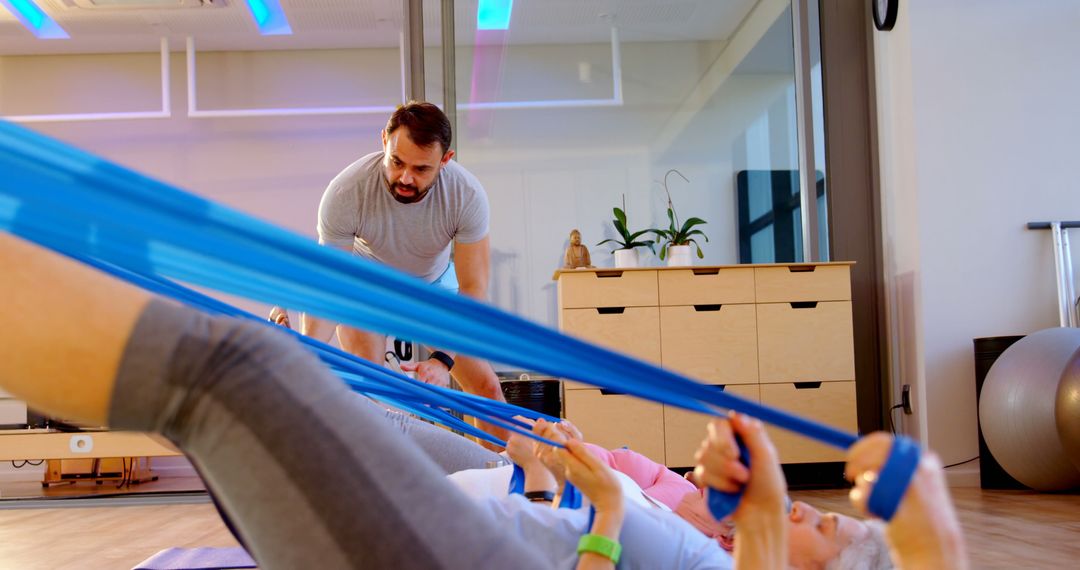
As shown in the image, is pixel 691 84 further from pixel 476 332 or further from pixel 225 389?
pixel 225 389

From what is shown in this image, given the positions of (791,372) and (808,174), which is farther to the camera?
(808,174)

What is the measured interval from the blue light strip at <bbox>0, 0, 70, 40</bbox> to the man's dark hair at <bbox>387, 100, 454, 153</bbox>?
3.43m

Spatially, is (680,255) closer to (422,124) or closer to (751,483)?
(422,124)

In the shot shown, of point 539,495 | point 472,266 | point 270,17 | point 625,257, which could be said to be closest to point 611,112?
point 625,257

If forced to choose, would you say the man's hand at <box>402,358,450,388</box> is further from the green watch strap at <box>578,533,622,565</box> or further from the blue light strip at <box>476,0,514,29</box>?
the blue light strip at <box>476,0,514,29</box>

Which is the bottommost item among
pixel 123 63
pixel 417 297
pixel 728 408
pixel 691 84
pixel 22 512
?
pixel 22 512

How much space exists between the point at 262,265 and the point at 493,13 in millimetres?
4297

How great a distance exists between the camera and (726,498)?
2.57 ft

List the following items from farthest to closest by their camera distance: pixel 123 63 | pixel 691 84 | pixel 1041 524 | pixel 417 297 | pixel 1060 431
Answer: pixel 123 63 < pixel 691 84 < pixel 1060 431 < pixel 1041 524 < pixel 417 297

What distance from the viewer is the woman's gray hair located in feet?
3.86

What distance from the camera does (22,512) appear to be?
4.21 metres

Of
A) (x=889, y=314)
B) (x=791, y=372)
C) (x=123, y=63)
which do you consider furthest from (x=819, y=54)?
(x=123, y=63)

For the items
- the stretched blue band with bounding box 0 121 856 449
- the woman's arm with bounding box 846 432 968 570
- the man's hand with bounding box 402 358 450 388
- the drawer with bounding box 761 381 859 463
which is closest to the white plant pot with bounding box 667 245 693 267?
the drawer with bounding box 761 381 859 463

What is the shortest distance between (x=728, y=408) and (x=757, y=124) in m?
4.18
